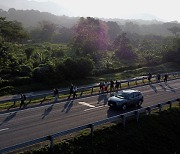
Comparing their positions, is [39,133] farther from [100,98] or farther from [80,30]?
[80,30]

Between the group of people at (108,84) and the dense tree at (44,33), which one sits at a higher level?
the dense tree at (44,33)

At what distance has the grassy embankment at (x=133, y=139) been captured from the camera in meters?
18.6

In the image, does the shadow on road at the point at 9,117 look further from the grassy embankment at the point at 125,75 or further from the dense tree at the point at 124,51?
the dense tree at the point at 124,51

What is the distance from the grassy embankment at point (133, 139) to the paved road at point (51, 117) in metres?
2.54

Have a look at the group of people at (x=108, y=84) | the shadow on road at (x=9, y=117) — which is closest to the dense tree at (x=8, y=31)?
the group of people at (x=108, y=84)

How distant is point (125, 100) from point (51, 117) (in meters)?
7.20

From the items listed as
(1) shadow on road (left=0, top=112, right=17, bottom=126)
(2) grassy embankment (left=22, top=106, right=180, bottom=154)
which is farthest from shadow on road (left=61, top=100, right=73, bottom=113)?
(2) grassy embankment (left=22, top=106, right=180, bottom=154)

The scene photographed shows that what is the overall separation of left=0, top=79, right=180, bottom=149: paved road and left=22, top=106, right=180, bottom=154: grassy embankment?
8.32 ft

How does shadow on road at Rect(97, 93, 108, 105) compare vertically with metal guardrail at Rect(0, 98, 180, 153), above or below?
below

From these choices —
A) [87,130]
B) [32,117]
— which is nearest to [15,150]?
[87,130]

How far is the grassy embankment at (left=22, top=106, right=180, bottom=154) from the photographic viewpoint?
18.6 m

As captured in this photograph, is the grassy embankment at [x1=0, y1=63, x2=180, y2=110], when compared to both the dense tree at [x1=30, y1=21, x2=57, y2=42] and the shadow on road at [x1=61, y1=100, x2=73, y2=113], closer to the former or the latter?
the shadow on road at [x1=61, y1=100, x2=73, y2=113]

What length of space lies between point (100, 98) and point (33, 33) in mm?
95448

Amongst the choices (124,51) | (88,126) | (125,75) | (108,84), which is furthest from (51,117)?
(124,51)
